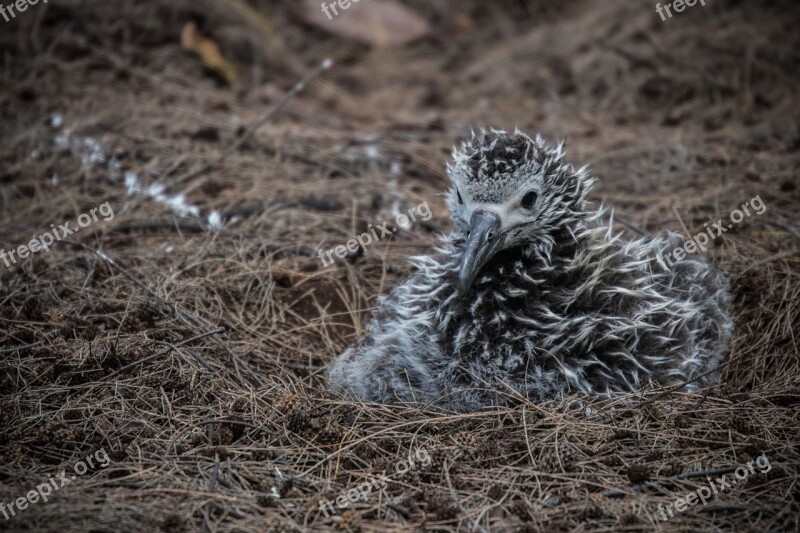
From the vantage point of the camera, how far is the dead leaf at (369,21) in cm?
1100

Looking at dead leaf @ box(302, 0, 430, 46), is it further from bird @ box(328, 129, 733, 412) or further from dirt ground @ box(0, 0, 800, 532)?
bird @ box(328, 129, 733, 412)

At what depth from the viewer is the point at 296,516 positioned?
11.1 feet

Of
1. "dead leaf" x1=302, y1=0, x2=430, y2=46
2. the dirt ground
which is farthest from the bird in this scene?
"dead leaf" x1=302, y1=0, x2=430, y2=46

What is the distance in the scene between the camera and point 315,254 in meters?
5.71

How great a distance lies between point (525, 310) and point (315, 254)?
2024 mm

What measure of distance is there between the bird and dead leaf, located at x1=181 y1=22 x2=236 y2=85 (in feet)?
17.6

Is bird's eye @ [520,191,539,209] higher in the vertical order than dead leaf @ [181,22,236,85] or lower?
lower

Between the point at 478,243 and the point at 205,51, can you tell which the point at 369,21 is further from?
the point at 478,243

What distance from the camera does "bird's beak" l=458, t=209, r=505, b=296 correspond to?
13.2 ft

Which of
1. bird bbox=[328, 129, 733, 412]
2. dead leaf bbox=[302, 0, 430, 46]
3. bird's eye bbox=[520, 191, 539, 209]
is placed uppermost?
dead leaf bbox=[302, 0, 430, 46]

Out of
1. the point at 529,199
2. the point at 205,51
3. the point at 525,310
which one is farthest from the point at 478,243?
the point at 205,51

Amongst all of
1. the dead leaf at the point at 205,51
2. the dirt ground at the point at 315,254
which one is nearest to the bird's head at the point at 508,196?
the dirt ground at the point at 315,254

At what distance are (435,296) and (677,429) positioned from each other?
→ 61.5 inches

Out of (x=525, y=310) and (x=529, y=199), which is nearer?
(x=529, y=199)
